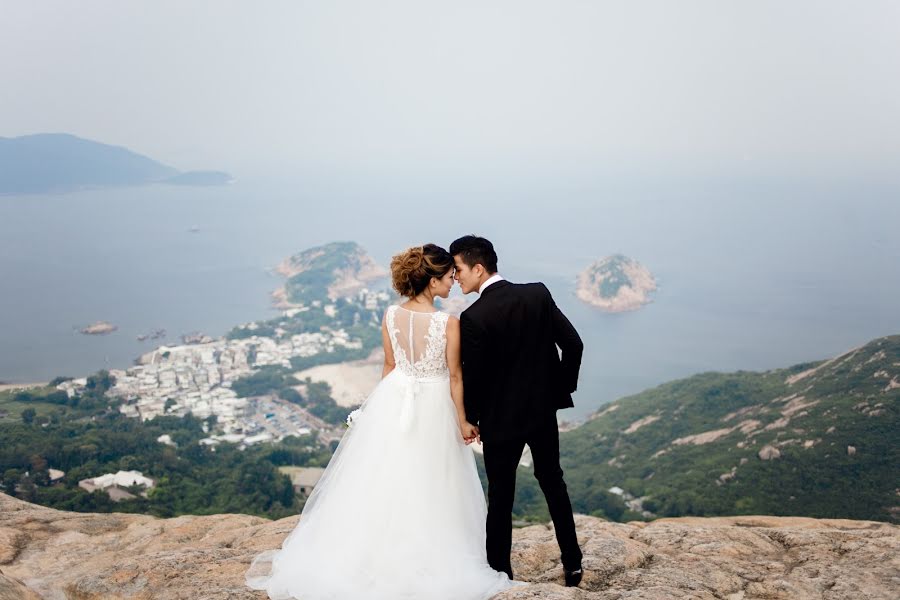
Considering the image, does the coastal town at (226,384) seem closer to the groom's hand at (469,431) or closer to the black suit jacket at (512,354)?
the groom's hand at (469,431)

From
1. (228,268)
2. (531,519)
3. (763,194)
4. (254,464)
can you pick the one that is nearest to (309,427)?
(254,464)

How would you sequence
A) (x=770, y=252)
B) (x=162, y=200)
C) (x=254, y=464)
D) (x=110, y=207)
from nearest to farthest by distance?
(x=254, y=464), (x=770, y=252), (x=110, y=207), (x=162, y=200)

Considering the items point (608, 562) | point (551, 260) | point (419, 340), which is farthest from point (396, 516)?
point (551, 260)

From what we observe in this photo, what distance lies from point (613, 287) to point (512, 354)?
7516cm

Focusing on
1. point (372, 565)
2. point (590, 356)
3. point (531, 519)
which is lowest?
A: point (590, 356)

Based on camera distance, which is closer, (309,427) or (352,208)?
(309,427)

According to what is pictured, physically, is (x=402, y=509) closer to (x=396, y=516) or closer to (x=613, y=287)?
(x=396, y=516)

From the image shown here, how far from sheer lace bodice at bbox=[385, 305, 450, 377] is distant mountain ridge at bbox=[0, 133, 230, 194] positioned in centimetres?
11765

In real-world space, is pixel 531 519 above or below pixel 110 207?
below

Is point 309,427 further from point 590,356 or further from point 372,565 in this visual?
point 372,565

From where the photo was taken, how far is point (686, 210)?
144125mm

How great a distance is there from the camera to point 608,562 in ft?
Answer: 12.8


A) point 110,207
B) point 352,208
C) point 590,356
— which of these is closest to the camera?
point 590,356

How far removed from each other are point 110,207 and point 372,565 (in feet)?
434
